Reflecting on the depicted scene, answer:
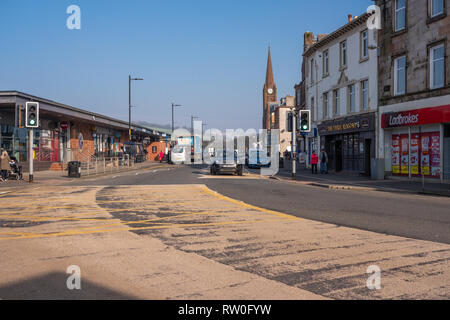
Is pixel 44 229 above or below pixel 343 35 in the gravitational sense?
below

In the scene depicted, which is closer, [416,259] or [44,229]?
[416,259]

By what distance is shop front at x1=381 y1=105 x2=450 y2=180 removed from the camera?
1989 cm

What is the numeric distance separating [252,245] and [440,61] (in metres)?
18.5

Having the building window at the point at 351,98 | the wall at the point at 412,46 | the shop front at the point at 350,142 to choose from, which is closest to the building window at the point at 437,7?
the wall at the point at 412,46

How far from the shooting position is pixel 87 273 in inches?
186

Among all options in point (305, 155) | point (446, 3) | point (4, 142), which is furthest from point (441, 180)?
point (4, 142)

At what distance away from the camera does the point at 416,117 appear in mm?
21281

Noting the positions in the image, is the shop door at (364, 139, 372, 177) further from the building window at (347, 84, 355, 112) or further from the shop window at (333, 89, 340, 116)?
the shop window at (333, 89, 340, 116)

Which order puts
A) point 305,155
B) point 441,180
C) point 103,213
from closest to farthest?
point 103,213
point 441,180
point 305,155

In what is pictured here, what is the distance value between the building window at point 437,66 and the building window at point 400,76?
2102mm

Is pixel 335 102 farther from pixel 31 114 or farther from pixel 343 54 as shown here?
pixel 31 114

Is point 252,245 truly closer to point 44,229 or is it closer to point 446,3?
point 44,229

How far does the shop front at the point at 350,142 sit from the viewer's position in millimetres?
26406

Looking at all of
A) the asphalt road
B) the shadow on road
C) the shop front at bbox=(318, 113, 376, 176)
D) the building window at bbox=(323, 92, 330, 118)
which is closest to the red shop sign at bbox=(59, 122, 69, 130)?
the shop front at bbox=(318, 113, 376, 176)
